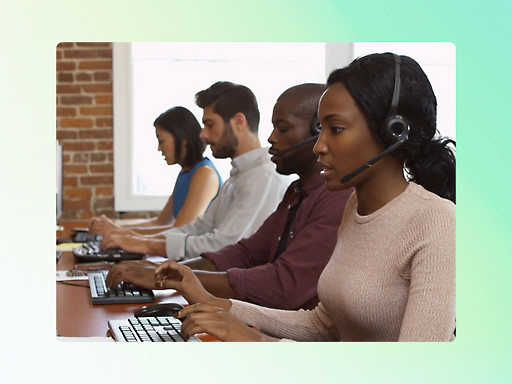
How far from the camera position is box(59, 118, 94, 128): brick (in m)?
3.88

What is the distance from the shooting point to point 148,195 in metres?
3.94

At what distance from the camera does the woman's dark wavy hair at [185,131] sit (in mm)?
3080

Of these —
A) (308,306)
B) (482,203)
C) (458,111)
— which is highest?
(458,111)

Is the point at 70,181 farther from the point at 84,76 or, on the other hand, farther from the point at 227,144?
the point at 227,144

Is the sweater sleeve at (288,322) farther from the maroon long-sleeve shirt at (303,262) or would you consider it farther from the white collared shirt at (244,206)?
the white collared shirt at (244,206)

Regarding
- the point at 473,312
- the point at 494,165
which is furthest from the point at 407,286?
the point at 494,165

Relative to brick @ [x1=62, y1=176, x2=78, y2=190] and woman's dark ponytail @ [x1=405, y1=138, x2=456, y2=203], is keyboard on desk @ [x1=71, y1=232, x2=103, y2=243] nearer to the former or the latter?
brick @ [x1=62, y1=176, x2=78, y2=190]

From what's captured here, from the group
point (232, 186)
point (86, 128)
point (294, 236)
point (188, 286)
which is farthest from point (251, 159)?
point (86, 128)

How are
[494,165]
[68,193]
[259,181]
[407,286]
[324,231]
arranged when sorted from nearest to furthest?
[494,165] → [407,286] → [324,231] → [259,181] → [68,193]

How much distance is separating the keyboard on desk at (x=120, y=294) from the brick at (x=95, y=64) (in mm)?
2392

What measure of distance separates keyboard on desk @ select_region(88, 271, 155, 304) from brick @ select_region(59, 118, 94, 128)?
231 centimetres

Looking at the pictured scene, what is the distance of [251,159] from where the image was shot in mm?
2395

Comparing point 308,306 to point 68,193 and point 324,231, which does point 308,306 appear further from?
point 68,193

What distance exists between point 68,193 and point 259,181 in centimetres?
196
